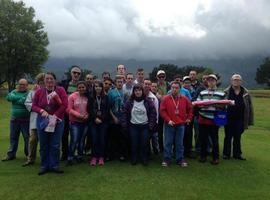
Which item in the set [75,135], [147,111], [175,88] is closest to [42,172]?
[75,135]

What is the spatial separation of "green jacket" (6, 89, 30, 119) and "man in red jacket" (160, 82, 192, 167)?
376 cm

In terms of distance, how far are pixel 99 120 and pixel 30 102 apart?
1864 millimetres

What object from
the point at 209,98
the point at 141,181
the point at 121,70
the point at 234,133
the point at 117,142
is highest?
the point at 121,70

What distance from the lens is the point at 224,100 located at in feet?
35.1

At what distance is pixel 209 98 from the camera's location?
35.7 feet

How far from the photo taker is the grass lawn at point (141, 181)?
314 inches

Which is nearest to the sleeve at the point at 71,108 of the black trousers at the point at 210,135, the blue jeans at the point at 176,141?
the blue jeans at the point at 176,141

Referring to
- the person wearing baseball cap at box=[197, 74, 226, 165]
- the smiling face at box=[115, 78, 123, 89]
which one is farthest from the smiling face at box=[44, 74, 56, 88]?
the person wearing baseball cap at box=[197, 74, 226, 165]

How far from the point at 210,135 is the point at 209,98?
1.04 metres

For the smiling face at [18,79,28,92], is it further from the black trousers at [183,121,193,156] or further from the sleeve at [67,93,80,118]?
the black trousers at [183,121,193,156]

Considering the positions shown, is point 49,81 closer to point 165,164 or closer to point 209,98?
point 165,164

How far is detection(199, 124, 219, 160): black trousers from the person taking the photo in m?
10.8

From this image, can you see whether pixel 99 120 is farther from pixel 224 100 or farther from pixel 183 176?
pixel 224 100

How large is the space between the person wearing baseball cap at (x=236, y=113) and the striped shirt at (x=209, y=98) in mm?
588
